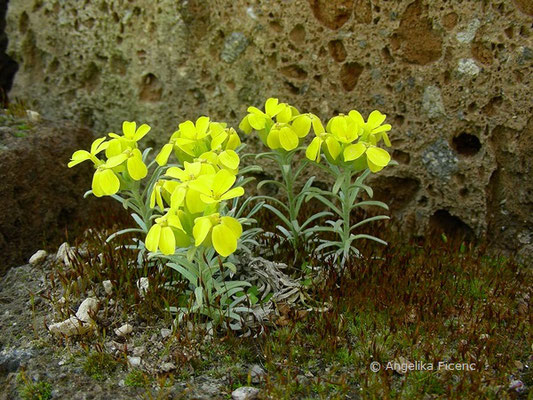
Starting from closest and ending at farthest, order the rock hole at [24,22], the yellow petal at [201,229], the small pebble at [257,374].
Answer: the yellow petal at [201,229]
the small pebble at [257,374]
the rock hole at [24,22]

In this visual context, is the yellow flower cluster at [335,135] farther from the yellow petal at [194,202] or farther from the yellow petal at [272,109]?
the yellow petal at [194,202]

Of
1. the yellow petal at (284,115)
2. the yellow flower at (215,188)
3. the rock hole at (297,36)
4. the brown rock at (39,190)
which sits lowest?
the brown rock at (39,190)

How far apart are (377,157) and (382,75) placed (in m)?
1.11

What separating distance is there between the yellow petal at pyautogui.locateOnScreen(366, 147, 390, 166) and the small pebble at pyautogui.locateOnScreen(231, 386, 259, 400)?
1.30 meters

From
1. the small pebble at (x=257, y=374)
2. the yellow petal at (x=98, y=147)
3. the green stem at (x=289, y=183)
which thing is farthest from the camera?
the green stem at (x=289, y=183)

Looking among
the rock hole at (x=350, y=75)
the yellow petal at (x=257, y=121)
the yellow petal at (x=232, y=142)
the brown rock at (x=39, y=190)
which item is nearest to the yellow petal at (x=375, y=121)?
the yellow petal at (x=257, y=121)

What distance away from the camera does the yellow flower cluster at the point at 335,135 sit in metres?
3.40

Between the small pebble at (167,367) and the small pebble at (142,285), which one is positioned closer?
the small pebble at (167,367)

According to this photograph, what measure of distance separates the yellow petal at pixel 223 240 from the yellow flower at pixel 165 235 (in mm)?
185

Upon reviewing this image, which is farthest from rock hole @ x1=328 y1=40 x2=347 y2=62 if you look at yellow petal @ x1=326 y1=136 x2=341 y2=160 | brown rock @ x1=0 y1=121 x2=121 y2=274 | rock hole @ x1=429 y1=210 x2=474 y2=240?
brown rock @ x1=0 y1=121 x2=121 y2=274

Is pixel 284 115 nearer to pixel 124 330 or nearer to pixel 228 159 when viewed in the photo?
pixel 228 159

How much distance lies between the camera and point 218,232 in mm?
2883

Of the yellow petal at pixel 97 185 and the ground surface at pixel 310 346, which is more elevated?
the yellow petal at pixel 97 185

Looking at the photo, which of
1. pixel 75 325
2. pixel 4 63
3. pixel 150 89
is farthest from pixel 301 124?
pixel 4 63
